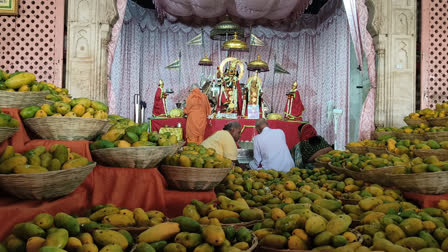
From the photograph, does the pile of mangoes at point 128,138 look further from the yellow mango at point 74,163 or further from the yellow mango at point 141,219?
the yellow mango at point 141,219

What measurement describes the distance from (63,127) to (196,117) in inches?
189

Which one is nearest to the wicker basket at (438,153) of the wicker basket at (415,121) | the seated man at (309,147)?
the wicker basket at (415,121)

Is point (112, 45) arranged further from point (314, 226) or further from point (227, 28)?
point (314, 226)

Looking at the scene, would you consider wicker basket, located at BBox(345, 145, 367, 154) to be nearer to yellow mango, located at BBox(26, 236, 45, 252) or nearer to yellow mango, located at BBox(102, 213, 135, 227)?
yellow mango, located at BBox(102, 213, 135, 227)

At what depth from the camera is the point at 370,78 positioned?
19.1 feet

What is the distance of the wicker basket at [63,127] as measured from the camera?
84.4 inches

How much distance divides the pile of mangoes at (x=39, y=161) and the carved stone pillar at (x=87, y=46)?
136 inches

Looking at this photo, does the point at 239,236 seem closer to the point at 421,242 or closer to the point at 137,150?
the point at 421,242

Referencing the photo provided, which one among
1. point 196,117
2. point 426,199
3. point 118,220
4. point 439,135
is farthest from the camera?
point 196,117

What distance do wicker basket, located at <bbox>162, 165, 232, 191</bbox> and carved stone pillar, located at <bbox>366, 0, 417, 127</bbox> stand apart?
397 centimetres

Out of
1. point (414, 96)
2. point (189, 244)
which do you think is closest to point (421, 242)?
point (189, 244)

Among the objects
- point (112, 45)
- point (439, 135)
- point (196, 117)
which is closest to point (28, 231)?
point (439, 135)

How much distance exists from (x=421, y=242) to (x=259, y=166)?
3591 mm

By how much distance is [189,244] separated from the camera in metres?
1.38
